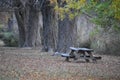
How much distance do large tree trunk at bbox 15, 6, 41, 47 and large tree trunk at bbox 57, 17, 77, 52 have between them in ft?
36.6

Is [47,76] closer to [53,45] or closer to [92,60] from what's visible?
[92,60]

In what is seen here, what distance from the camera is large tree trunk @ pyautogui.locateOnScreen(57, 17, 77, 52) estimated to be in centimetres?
2391

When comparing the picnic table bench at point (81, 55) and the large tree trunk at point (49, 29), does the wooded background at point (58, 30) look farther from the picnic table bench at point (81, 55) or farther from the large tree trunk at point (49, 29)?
the picnic table bench at point (81, 55)

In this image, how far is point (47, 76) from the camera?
515 inches

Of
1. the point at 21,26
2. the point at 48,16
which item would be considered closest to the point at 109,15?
the point at 48,16

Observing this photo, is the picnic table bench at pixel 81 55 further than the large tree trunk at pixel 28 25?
No

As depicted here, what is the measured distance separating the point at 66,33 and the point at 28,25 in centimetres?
1230

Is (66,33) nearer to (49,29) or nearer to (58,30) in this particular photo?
(58,30)

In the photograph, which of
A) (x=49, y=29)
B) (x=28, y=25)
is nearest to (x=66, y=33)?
(x=49, y=29)

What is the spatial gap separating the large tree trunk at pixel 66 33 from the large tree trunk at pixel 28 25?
1117 centimetres

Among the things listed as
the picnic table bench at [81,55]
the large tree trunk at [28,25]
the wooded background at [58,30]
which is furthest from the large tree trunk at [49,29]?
the picnic table bench at [81,55]

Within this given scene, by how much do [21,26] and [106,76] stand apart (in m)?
24.1

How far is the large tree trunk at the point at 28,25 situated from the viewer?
3559 cm

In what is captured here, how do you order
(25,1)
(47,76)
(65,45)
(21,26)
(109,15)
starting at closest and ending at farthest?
(109,15) → (47,76) → (65,45) → (25,1) → (21,26)
